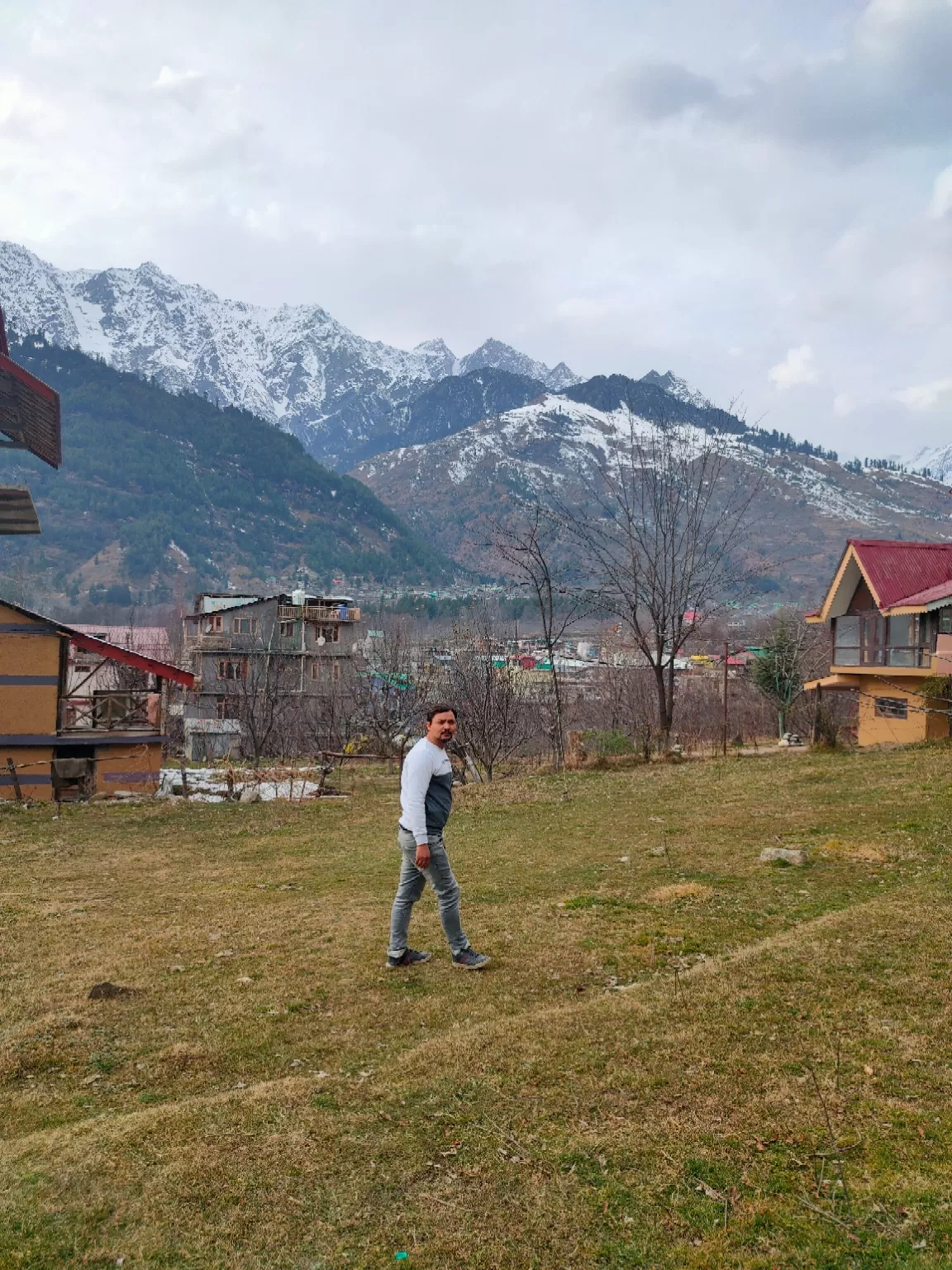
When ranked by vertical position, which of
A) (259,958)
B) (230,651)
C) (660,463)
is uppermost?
(660,463)

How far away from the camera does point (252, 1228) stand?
3.79 m

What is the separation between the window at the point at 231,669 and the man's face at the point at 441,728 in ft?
158

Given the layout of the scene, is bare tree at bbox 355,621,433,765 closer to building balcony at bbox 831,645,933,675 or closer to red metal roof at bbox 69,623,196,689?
red metal roof at bbox 69,623,196,689

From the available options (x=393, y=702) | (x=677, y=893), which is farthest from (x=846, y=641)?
(x=677, y=893)

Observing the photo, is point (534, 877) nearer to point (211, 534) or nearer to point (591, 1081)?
point (591, 1081)

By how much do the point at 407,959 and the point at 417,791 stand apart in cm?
140

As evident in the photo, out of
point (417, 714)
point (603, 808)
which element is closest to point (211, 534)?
point (417, 714)

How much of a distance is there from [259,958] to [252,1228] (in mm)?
4087

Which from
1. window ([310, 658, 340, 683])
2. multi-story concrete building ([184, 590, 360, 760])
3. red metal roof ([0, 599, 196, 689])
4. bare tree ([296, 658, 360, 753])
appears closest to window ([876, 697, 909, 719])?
bare tree ([296, 658, 360, 753])

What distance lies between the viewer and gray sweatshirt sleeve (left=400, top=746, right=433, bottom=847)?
7.12m

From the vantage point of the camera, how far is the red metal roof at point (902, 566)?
30.4 metres

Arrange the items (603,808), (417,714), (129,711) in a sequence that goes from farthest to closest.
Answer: (417,714), (129,711), (603,808)

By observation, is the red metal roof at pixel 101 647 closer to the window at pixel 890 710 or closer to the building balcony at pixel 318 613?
the window at pixel 890 710

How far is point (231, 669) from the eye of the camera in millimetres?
60938
